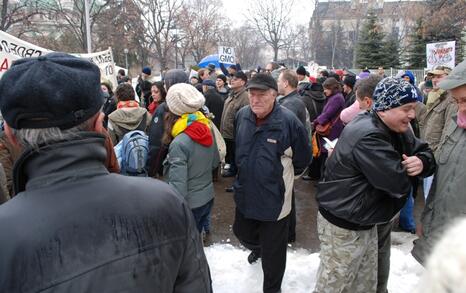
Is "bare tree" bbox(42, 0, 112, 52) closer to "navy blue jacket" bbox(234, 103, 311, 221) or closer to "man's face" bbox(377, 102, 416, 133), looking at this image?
"navy blue jacket" bbox(234, 103, 311, 221)

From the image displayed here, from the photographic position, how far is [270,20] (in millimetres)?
49781

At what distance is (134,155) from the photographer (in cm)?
395

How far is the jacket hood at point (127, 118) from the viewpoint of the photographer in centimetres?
466

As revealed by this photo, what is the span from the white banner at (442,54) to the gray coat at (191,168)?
35.1 feet

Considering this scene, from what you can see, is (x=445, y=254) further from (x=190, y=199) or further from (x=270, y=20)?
(x=270, y=20)

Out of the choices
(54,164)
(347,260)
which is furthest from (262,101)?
(54,164)

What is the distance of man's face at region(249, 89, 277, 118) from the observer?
349cm

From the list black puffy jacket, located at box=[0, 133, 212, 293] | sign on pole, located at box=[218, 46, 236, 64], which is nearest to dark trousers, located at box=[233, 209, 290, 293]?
black puffy jacket, located at box=[0, 133, 212, 293]

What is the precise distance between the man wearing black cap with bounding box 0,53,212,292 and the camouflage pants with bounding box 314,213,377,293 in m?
1.80

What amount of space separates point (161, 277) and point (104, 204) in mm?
325

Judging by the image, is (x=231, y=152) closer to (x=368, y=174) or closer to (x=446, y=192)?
(x=368, y=174)

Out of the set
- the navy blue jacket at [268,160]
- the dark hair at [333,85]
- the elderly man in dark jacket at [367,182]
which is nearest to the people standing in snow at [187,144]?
the navy blue jacket at [268,160]

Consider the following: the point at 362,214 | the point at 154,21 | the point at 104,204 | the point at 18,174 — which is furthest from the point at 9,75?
the point at 154,21

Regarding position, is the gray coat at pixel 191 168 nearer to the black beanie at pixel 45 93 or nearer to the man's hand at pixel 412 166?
the man's hand at pixel 412 166
